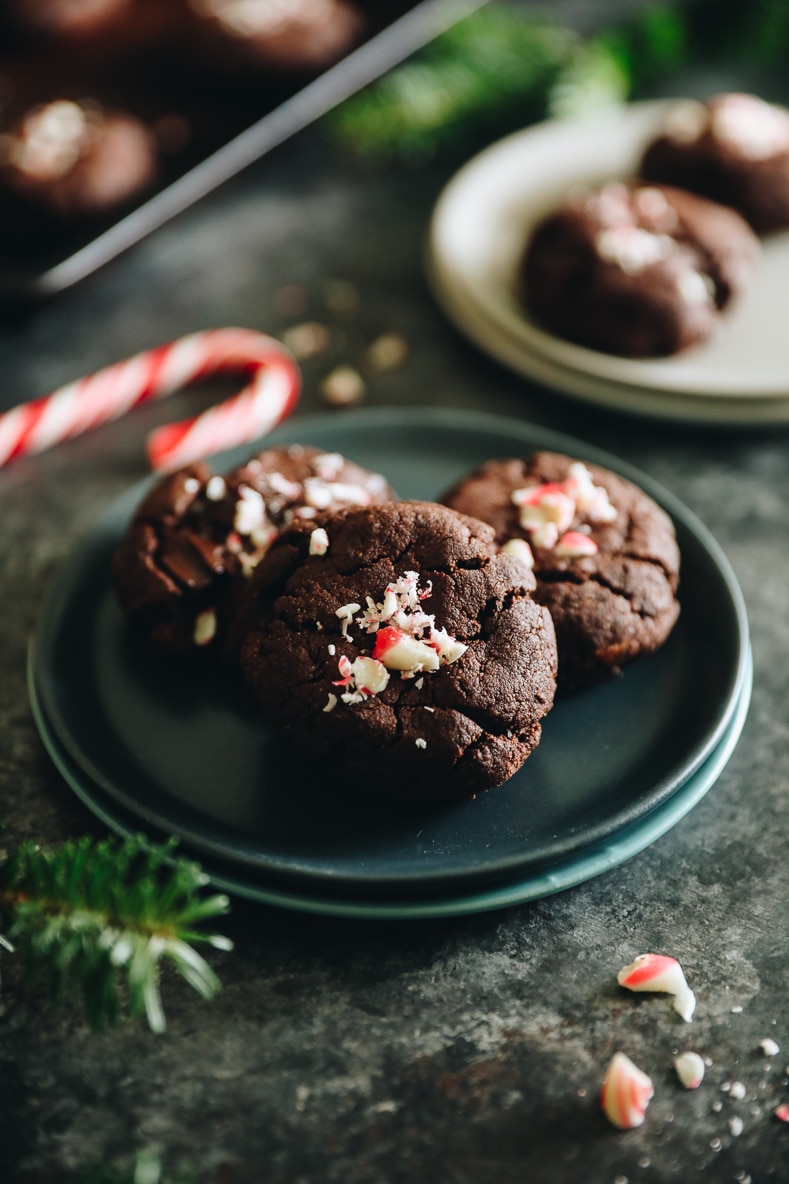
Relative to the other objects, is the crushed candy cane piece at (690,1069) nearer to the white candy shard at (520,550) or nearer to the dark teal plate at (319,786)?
the dark teal plate at (319,786)

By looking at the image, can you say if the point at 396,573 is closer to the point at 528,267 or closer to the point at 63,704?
the point at 63,704

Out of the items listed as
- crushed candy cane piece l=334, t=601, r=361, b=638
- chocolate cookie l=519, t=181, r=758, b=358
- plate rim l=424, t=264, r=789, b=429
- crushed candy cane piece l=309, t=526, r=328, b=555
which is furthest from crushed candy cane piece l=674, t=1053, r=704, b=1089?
chocolate cookie l=519, t=181, r=758, b=358

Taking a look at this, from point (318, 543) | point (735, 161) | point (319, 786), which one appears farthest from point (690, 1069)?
point (735, 161)

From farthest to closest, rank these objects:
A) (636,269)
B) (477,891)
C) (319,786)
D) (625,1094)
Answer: (636,269), (319,786), (477,891), (625,1094)

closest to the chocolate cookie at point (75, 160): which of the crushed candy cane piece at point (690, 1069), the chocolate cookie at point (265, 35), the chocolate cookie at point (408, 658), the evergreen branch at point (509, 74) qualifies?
the chocolate cookie at point (265, 35)

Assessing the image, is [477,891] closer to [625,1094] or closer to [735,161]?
[625,1094]
